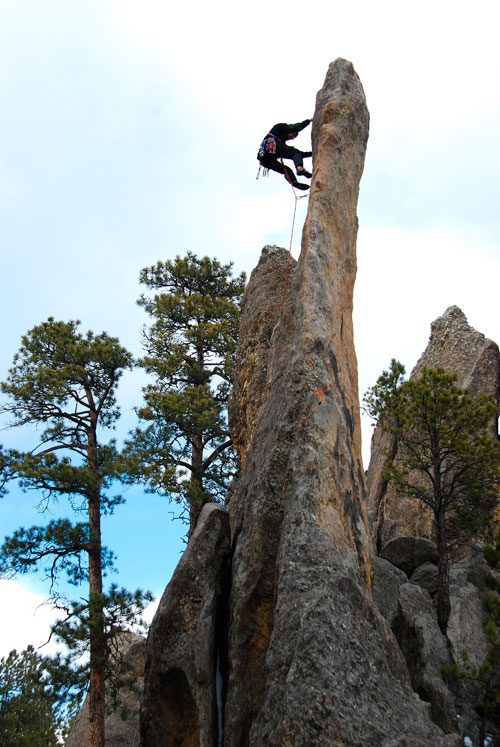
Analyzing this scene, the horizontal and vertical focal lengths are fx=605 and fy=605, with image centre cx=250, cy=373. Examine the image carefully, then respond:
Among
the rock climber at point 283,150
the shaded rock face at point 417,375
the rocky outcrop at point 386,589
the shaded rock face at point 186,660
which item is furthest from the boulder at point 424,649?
the rock climber at point 283,150

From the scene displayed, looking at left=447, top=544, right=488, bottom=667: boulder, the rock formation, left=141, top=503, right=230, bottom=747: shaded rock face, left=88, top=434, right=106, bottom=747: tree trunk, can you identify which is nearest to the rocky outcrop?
left=447, top=544, right=488, bottom=667: boulder

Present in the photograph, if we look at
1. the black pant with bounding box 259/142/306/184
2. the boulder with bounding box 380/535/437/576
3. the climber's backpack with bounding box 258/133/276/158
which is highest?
the climber's backpack with bounding box 258/133/276/158

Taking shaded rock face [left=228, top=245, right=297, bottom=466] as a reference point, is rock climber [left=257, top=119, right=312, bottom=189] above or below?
above

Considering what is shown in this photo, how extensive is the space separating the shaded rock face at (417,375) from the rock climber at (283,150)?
9894 mm

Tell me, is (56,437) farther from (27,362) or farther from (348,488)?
(348,488)

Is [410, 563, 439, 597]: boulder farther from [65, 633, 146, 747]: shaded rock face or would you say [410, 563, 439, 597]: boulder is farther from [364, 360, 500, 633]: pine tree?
[65, 633, 146, 747]: shaded rock face

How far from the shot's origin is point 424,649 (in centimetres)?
1232

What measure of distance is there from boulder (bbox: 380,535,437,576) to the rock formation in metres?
7.56

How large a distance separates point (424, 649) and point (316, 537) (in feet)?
21.5

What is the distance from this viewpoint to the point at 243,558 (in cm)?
848

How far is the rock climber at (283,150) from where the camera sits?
1484cm

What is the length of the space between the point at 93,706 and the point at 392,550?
920 cm

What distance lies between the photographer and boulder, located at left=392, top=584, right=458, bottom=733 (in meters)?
10.9

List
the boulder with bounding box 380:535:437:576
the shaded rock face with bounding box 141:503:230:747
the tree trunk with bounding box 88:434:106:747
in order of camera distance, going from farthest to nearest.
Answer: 1. the boulder with bounding box 380:535:437:576
2. the tree trunk with bounding box 88:434:106:747
3. the shaded rock face with bounding box 141:503:230:747
